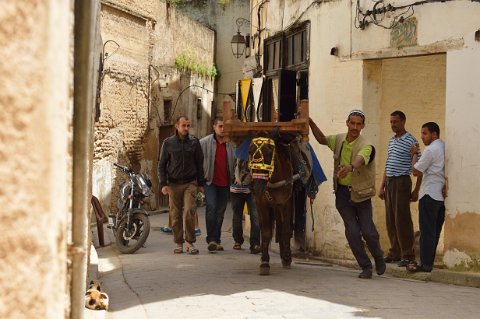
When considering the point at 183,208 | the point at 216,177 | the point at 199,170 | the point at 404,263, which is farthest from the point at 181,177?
the point at 404,263

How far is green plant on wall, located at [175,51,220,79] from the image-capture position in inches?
987

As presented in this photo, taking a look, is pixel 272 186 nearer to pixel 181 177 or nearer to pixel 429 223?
pixel 429 223

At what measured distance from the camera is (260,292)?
764 centimetres

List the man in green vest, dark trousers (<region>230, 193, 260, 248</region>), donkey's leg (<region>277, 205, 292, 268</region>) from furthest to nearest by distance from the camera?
dark trousers (<region>230, 193, 260, 248</region>), donkey's leg (<region>277, 205, 292, 268</region>), the man in green vest

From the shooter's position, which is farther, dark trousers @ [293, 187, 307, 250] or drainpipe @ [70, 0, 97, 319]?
dark trousers @ [293, 187, 307, 250]

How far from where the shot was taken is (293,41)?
13172 mm

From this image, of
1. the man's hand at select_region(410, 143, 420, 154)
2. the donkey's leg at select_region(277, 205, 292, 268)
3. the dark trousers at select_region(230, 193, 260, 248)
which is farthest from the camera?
the dark trousers at select_region(230, 193, 260, 248)

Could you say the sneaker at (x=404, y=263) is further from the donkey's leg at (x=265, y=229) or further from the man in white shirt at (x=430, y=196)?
the donkey's leg at (x=265, y=229)

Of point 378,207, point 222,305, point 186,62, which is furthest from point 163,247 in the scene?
point 186,62

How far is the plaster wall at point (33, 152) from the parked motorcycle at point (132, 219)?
1064 cm

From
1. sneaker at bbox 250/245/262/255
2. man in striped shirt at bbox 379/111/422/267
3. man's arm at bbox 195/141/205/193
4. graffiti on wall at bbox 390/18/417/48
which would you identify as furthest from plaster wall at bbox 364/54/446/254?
man's arm at bbox 195/141/205/193

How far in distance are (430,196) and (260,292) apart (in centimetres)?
263

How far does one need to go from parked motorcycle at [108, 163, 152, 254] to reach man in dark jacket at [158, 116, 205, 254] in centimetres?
71

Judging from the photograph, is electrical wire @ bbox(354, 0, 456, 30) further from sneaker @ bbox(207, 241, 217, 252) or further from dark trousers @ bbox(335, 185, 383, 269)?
sneaker @ bbox(207, 241, 217, 252)
